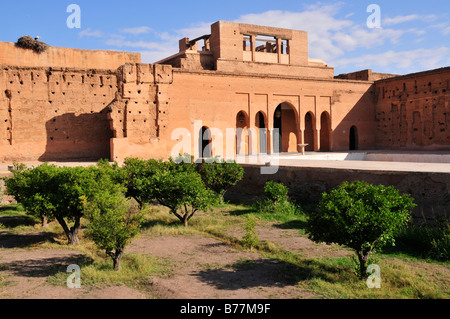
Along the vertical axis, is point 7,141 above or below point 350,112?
below

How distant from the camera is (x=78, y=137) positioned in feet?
67.8

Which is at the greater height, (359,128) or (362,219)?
(359,128)

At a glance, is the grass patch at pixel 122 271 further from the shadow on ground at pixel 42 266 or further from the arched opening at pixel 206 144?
the arched opening at pixel 206 144

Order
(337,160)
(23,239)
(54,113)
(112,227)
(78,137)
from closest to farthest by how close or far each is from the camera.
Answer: (112,227), (23,239), (337,160), (54,113), (78,137)

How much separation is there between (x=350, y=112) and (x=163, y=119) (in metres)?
13.2

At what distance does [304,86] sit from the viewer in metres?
25.3

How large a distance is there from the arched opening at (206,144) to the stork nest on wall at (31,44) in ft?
31.4

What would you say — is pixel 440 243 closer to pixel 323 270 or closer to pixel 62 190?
pixel 323 270

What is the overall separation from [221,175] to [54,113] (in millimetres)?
10168

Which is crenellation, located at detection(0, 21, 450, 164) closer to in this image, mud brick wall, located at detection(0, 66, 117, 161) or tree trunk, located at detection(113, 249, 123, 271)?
mud brick wall, located at detection(0, 66, 117, 161)

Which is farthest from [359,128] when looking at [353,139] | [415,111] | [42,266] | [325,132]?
[42,266]

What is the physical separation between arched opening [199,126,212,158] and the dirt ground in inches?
452

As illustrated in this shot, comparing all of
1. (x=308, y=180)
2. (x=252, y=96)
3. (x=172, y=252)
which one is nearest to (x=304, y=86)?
(x=252, y=96)

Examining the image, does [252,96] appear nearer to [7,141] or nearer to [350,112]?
[350,112]
